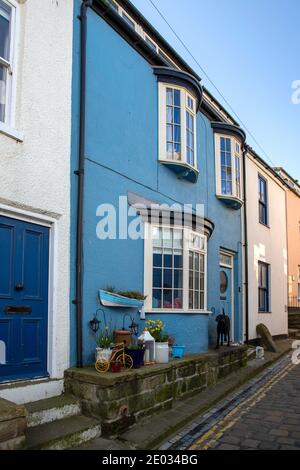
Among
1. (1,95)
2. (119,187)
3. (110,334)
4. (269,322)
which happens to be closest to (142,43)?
(119,187)

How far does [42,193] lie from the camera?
6.25 meters

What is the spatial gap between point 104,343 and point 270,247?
11989mm

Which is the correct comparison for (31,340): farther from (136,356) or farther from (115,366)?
(136,356)

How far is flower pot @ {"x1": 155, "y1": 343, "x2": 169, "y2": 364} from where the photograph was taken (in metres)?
7.56

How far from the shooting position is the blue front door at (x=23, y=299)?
5.65 meters

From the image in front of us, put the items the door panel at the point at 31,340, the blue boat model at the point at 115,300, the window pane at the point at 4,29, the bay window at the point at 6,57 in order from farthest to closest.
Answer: the blue boat model at the point at 115,300, the window pane at the point at 4,29, the bay window at the point at 6,57, the door panel at the point at 31,340

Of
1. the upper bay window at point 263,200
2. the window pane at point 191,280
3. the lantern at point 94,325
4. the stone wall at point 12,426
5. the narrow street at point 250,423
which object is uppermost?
the upper bay window at point 263,200

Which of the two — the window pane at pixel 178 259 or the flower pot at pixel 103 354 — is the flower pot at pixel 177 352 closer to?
the window pane at pixel 178 259

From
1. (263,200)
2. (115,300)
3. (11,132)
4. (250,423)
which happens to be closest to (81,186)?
(11,132)

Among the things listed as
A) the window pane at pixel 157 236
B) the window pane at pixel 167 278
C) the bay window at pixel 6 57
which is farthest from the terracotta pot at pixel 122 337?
the bay window at pixel 6 57

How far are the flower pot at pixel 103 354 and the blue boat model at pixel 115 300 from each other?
0.87 meters

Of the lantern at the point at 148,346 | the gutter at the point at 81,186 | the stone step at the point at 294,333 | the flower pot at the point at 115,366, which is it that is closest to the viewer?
the flower pot at the point at 115,366

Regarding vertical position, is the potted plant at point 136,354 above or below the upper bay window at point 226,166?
below

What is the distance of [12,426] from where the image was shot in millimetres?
4270
